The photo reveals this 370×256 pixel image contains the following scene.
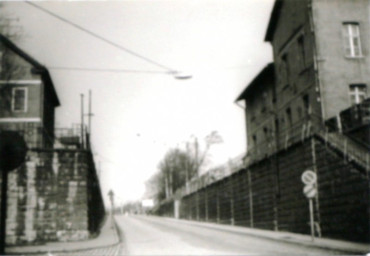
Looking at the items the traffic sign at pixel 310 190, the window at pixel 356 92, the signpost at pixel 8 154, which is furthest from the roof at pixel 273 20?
the signpost at pixel 8 154

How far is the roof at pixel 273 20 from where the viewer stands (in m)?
26.8

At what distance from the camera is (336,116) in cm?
1950

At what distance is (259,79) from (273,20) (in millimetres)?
4988

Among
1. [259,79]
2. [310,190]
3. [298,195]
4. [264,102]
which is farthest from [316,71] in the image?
[264,102]

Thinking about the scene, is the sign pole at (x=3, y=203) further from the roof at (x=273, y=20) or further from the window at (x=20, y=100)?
the roof at (x=273, y=20)

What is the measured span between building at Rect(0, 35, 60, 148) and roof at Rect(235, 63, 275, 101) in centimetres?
1269

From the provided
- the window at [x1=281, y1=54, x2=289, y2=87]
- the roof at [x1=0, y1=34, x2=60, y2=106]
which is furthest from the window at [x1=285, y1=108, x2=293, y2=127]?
the roof at [x1=0, y1=34, x2=60, y2=106]

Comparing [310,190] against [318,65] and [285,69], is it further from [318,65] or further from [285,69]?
[285,69]

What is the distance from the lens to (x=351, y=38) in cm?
2080

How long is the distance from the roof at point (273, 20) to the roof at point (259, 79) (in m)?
1.67

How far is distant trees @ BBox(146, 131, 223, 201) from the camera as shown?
210 feet

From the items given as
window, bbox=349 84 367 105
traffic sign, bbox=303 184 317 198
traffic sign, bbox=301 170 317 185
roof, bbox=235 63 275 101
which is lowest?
traffic sign, bbox=303 184 317 198

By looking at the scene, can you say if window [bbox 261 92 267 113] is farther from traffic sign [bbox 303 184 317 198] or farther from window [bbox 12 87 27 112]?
traffic sign [bbox 303 184 317 198]

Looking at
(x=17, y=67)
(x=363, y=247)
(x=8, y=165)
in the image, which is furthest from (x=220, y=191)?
(x=8, y=165)
